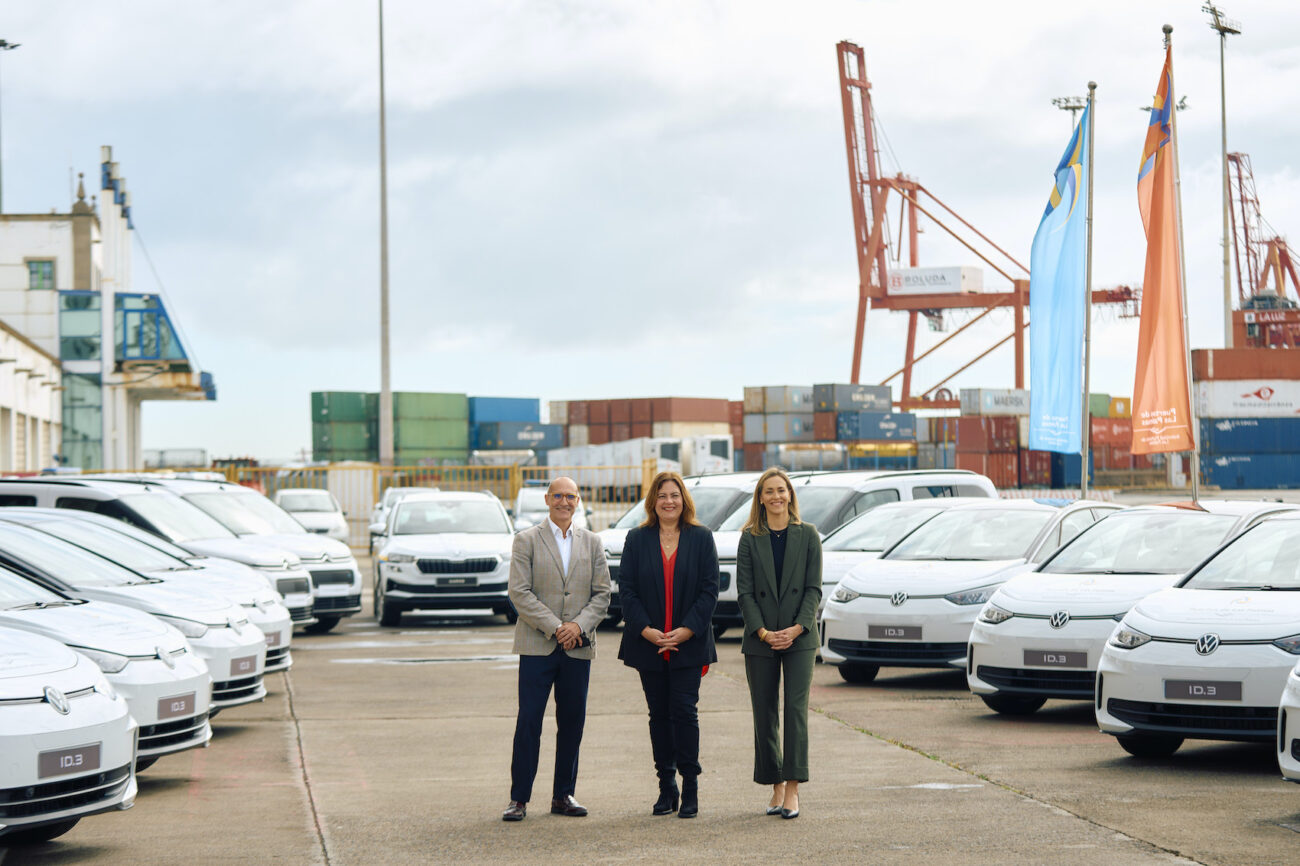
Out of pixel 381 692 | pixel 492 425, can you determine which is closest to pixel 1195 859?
pixel 381 692

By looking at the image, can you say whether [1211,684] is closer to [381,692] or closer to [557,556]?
[557,556]

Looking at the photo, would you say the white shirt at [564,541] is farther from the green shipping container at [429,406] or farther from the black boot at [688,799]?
the green shipping container at [429,406]

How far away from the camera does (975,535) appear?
42.1ft

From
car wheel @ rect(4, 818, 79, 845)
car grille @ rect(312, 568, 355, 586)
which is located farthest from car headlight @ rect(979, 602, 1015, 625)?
car grille @ rect(312, 568, 355, 586)

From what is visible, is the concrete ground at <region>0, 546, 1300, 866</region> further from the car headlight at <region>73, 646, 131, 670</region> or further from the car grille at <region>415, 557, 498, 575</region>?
the car grille at <region>415, 557, 498, 575</region>

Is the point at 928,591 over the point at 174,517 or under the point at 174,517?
under

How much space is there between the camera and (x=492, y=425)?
79438 millimetres

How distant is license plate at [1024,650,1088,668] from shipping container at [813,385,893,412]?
63.6m

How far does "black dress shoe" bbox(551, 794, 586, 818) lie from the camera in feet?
24.0

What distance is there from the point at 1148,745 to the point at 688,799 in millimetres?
2945

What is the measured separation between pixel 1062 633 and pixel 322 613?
31.6 feet

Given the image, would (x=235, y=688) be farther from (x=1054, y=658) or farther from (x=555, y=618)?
(x=1054, y=658)

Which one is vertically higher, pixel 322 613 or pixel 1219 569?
pixel 1219 569

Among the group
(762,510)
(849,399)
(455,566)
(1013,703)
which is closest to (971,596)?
(1013,703)
